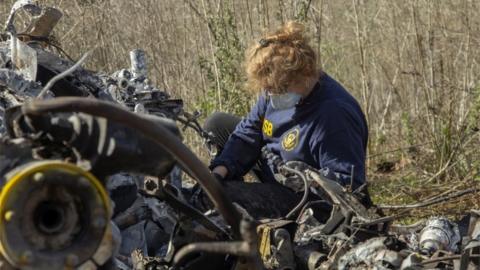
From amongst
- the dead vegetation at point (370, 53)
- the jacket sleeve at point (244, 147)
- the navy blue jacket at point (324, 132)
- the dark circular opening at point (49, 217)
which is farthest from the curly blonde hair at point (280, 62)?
the dark circular opening at point (49, 217)

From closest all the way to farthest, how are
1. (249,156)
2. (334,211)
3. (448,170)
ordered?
(334,211) < (249,156) < (448,170)

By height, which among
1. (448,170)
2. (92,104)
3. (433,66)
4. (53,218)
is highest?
(92,104)

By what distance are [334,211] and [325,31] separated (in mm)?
4432

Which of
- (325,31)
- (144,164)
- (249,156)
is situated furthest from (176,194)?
(325,31)

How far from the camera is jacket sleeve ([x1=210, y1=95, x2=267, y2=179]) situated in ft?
13.6

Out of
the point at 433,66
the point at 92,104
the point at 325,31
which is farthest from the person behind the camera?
the point at 325,31

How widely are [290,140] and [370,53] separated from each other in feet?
9.56

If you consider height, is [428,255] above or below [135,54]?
below

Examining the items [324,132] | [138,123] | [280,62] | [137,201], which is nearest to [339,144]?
[324,132]

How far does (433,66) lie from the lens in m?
6.01

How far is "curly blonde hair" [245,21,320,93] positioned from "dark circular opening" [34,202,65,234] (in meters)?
1.93

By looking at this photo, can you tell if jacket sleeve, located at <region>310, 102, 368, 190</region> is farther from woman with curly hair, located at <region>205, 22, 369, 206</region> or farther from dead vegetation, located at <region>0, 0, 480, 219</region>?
dead vegetation, located at <region>0, 0, 480, 219</region>

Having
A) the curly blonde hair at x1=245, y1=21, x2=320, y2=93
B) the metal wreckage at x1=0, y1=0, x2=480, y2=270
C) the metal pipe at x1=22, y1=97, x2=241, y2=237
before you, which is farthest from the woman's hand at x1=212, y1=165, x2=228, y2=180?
the metal pipe at x1=22, y1=97, x2=241, y2=237

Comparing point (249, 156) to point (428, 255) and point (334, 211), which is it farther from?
point (428, 255)
